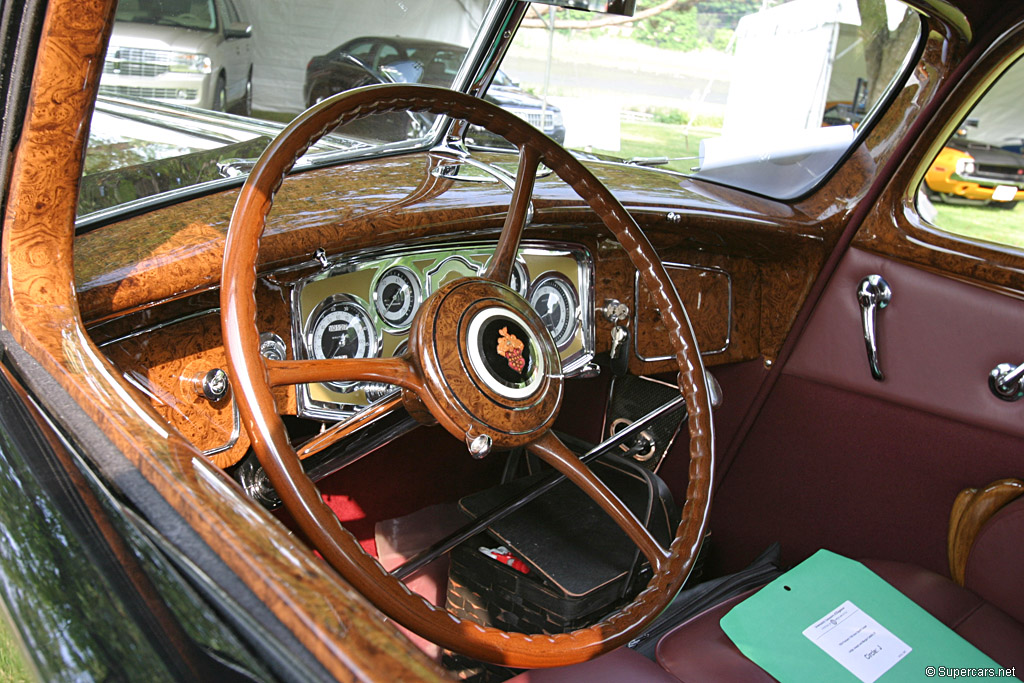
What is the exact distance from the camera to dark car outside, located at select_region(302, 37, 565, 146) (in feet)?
5.45

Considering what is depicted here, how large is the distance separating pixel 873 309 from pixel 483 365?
119cm

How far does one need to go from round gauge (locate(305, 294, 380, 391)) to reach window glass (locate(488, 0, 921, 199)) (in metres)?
0.76

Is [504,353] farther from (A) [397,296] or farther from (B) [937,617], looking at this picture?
(B) [937,617]

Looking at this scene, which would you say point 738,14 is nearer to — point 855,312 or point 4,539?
point 855,312

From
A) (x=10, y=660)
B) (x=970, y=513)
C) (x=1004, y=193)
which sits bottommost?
(x=970, y=513)

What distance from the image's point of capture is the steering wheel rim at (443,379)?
911 millimetres

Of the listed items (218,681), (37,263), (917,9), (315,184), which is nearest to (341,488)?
(315,184)

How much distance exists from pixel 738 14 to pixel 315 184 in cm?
120

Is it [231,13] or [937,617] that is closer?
[231,13]

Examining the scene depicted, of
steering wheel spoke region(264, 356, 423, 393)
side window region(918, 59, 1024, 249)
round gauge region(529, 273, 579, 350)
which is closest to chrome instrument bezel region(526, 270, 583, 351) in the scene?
round gauge region(529, 273, 579, 350)

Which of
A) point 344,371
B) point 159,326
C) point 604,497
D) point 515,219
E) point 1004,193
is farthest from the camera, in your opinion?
point 1004,193

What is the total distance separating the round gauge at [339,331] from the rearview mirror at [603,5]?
59 cm

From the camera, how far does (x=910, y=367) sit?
1.88m

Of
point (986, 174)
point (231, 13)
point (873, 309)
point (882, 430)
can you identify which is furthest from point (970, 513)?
point (231, 13)
